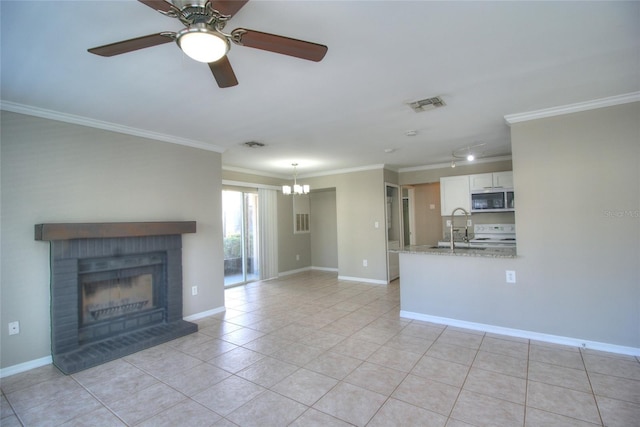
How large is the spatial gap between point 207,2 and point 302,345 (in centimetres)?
309

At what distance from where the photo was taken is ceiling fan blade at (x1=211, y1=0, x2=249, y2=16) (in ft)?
4.32

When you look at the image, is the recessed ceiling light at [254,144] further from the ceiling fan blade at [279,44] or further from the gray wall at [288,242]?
the gray wall at [288,242]

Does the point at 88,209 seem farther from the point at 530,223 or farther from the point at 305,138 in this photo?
the point at 530,223

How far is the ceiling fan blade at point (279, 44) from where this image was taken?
1474 mm

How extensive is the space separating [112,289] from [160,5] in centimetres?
331

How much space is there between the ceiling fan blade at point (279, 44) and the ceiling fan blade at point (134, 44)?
0.35 meters

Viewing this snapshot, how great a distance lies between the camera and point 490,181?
5242mm

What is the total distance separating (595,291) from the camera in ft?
9.81

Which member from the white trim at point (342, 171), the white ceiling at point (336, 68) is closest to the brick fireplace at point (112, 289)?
the white ceiling at point (336, 68)

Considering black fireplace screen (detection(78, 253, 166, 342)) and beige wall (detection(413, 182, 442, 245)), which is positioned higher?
beige wall (detection(413, 182, 442, 245))

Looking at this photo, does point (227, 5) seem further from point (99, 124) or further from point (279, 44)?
point (99, 124)

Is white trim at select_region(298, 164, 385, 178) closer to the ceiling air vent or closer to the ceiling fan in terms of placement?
the ceiling air vent

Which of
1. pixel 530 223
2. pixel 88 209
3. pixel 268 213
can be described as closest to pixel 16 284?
pixel 88 209

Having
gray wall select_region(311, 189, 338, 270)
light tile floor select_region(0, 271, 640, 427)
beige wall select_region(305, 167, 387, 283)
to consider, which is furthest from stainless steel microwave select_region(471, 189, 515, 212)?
gray wall select_region(311, 189, 338, 270)
